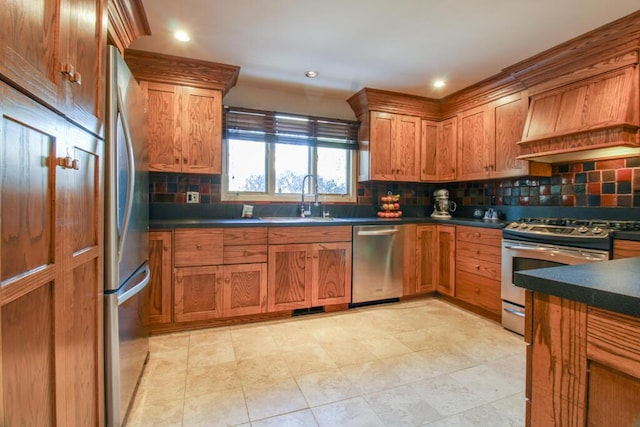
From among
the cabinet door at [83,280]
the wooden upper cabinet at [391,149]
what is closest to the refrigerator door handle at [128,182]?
the cabinet door at [83,280]

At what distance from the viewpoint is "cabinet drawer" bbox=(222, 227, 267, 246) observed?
8.59ft

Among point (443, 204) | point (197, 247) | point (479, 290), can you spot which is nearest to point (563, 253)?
point (479, 290)

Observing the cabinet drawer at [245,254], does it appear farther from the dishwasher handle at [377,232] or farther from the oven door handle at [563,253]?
the oven door handle at [563,253]

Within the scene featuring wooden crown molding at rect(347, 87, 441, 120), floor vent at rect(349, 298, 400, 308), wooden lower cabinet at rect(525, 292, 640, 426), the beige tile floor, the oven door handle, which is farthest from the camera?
wooden crown molding at rect(347, 87, 441, 120)

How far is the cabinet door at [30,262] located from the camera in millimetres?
678

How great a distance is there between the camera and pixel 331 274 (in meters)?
2.97

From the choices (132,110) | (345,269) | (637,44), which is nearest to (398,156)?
(345,269)

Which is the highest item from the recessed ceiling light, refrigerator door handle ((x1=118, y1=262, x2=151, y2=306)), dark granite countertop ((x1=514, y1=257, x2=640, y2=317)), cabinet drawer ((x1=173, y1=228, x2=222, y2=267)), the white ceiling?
the white ceiling

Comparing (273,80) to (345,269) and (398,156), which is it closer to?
(398,156)

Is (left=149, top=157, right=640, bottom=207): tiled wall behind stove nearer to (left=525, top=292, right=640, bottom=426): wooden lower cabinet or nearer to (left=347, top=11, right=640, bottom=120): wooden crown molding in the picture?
(left=347, top=11, right=640, bottom=120): wooden crown molding

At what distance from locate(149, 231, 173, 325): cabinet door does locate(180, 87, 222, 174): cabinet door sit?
2.24 ft

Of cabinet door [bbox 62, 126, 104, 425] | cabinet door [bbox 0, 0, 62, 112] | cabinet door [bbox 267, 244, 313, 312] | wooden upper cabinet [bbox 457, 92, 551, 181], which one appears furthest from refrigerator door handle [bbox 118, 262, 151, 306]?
wooden upper cabinet [bbox 457, 92, 551, 181]

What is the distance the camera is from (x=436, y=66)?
283cm

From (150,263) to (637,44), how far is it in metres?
3.83
